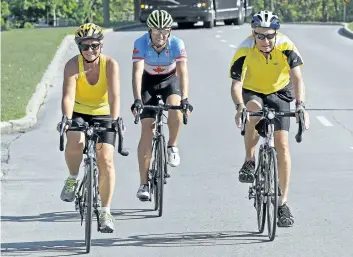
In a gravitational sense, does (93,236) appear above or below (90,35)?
below

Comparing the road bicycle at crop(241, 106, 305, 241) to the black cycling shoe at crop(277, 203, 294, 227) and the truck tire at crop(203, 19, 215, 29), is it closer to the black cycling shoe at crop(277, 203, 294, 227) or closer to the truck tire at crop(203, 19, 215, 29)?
the black cycling shoe at crop(277, 203, 294, 227)

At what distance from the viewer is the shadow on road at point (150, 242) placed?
8.95 m

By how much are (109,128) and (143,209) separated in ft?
6.70

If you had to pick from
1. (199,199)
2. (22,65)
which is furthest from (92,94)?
(22,65)

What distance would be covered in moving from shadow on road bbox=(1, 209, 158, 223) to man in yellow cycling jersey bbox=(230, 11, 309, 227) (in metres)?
1.46

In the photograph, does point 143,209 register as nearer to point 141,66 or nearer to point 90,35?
point 141,66

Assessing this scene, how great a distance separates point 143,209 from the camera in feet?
35.1

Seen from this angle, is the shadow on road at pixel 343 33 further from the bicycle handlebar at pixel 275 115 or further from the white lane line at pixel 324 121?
the bicycle handlebar at pixel 275 115

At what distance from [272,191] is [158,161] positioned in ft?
5.43

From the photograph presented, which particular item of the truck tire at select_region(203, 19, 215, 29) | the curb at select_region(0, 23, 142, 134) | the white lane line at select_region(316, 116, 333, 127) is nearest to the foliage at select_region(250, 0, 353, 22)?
the truck tire at select_region(203, 19, 215, 29)

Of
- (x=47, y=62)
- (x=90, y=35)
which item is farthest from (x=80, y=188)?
(x=47, y=62)

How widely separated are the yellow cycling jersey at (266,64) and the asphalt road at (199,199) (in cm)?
123

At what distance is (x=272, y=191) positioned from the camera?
29.5ft

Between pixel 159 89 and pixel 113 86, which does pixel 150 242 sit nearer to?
pixel 113 86
